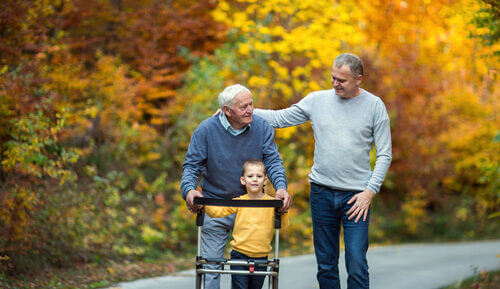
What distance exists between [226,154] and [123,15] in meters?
8.56

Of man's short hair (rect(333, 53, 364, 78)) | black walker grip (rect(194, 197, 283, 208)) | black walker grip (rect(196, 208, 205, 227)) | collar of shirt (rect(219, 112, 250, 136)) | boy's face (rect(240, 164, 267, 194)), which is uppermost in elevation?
man's short hair (rect(333, 53, 364, 78))

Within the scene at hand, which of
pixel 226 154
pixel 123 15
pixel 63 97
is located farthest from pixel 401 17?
pixel 226 154

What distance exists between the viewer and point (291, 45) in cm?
1161

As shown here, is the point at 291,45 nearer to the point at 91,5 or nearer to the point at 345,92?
the point at 91,5

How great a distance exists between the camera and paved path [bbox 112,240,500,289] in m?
7.38

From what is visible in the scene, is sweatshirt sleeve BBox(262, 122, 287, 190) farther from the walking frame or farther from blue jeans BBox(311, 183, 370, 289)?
blue jeans BBox(311, 183, 370, 289)

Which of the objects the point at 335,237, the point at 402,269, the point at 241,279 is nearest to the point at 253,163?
the point at 241,279

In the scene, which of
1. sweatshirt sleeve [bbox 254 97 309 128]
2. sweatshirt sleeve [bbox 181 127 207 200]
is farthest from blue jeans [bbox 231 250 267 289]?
sweatshirt sleeve [bbox 254 97 309 128]

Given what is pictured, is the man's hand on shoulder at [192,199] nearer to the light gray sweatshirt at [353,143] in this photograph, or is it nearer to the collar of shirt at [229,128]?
the collar of shirt at [229,128]

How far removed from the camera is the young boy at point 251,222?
4.18m

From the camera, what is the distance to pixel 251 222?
13.7 feet

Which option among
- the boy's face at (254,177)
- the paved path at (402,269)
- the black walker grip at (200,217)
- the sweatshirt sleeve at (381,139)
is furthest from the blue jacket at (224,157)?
the paved path at (402,269)

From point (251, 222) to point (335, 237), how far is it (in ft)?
2.92

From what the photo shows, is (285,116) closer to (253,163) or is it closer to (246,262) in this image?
(253,163)
